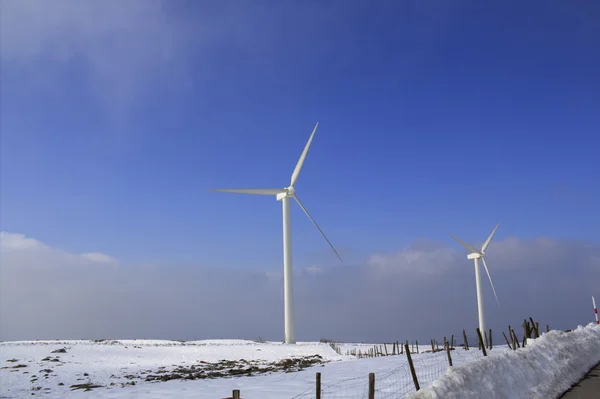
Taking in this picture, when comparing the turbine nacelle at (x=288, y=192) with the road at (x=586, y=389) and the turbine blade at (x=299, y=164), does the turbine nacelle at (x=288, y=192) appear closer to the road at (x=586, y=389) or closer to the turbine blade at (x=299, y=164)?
the turbine blade at (x=299, y=164)

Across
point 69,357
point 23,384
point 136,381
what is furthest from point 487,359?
point 69,357

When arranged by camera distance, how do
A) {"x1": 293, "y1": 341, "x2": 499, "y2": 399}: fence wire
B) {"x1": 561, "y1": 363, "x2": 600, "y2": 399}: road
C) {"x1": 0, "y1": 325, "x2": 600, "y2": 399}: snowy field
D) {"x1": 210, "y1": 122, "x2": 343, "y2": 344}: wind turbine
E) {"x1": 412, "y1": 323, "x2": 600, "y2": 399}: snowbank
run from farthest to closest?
{"x1": 210, "y1": 122, "x2": 343, "y2": 344}: wind turbine, {"x1": 293, "y1": 341, "x2": 499, "y2": 399}: fence wire, {"x1": 0, "y1": 325, "x2": 600, "y2": 399}: snowy field, {"x1": 561, "y1": 363, "x2": 600, "y2": 399}: road, {"x1": 412, "y1": 323, "x2": 600, "y2": 399}: snowbank

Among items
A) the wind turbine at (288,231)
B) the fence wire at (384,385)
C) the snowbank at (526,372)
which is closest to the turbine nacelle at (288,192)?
the wind turbine at (288,231)

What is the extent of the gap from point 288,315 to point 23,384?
101 ft

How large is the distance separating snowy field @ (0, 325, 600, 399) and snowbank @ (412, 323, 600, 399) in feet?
0.14

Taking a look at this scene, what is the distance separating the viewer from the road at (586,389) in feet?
46.3

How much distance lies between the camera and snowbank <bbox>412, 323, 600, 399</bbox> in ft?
36.1

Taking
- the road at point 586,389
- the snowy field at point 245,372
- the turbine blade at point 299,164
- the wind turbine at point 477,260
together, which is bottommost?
the road at point 586,389

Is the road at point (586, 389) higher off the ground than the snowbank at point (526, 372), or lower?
lower

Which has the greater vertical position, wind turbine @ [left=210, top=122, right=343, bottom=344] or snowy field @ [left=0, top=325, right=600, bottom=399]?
wind turbine @ [left=210, top=122, right=343, bottom=344]

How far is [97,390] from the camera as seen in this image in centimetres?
2158

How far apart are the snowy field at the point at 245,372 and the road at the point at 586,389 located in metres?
0.52

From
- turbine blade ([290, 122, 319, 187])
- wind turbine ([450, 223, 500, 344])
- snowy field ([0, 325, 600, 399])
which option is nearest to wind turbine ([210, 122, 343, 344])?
turbine blade ([290, 122, 319, 187])

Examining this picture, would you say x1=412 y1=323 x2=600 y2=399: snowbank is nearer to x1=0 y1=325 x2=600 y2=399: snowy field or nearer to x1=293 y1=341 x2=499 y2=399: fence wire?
x1=0 y1=325 x2=600 y2=399: snowy field
